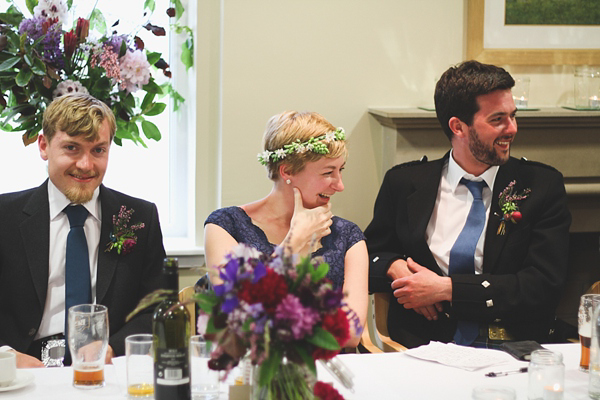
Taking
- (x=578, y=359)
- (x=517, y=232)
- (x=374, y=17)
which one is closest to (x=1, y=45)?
(x=374, y=17)

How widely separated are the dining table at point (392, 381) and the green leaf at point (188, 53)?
2.08 meters

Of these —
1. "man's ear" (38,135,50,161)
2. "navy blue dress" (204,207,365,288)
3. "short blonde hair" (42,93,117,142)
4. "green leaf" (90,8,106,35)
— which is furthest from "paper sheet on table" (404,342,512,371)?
"green leaf" (90,8,106,35)

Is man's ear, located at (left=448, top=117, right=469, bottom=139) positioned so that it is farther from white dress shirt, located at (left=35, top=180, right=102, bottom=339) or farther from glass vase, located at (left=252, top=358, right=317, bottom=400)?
glass vase, located at (left=252, top=358, right=317, bottom=400)

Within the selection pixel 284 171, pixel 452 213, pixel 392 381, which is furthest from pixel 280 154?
pixel 392 381

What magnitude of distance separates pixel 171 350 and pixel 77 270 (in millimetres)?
1148

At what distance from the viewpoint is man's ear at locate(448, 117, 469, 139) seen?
3402mm

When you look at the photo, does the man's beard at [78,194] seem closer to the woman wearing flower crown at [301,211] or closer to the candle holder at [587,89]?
the woman wearing flower crown at [301,211]

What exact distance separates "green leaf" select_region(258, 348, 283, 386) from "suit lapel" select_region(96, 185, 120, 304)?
142 centimetres

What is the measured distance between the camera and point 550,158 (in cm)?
404

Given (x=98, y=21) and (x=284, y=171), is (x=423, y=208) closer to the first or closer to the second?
(x=284, y=171)

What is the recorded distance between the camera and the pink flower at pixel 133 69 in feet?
10.8

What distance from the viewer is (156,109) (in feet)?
12.3

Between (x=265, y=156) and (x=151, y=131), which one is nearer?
(x=265, y=156)

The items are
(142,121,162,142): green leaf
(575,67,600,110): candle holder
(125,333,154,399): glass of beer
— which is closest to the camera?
(125,333,154,399): glass of beer
